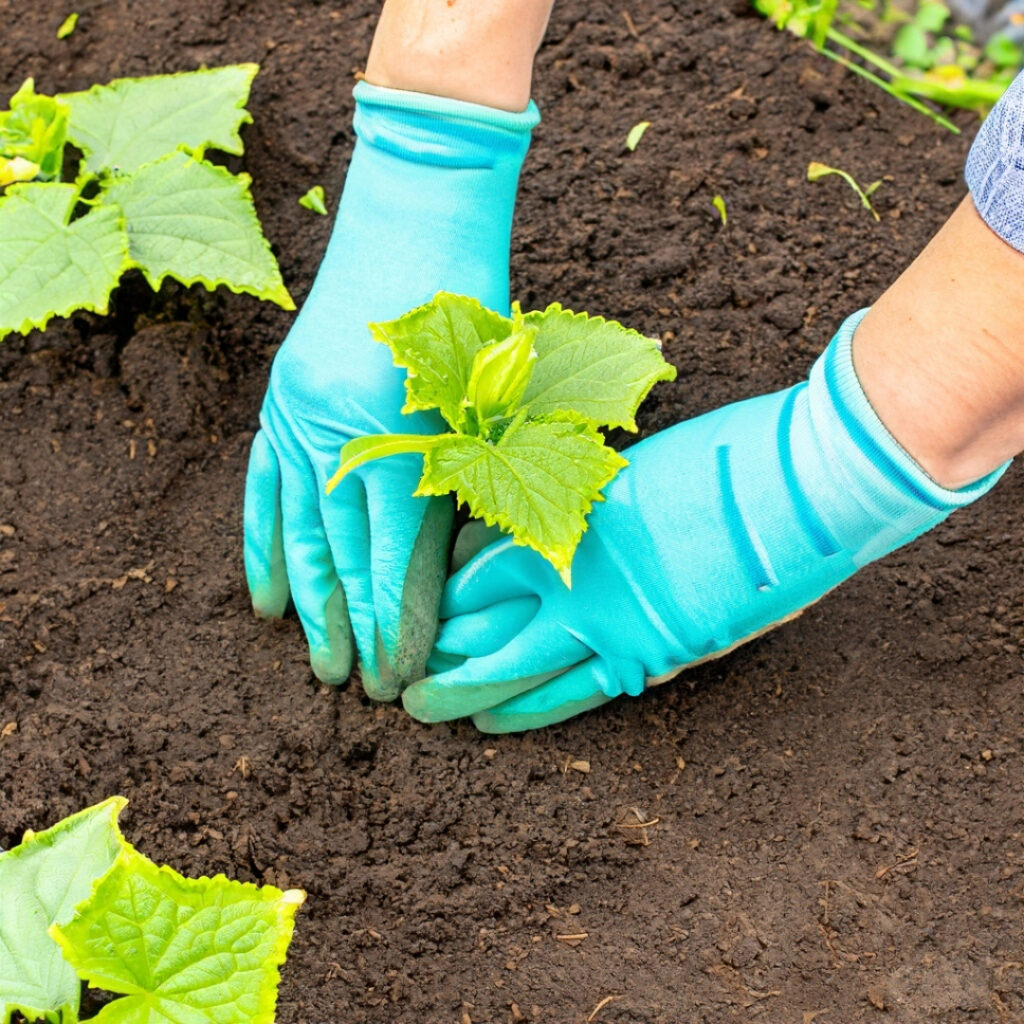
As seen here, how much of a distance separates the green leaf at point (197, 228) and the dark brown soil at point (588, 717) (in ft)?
0.57

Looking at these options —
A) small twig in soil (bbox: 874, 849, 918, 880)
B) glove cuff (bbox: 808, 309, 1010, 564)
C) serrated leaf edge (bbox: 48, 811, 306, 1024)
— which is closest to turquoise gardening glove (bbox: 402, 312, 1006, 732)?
glove cuff (bbox: 808, 309, 1010, 564)

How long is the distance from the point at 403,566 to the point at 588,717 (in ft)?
1.23

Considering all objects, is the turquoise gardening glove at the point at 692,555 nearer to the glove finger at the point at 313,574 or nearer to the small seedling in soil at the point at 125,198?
the glove finger at the point at 313,574

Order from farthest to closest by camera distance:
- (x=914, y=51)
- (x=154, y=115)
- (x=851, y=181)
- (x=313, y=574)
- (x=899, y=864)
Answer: (x=914, y=51) → (x=851, y=181) → (x=154, y=115) → (x=313, y=574) → (x=899, y=864)

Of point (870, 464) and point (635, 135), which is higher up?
point (635, 135)

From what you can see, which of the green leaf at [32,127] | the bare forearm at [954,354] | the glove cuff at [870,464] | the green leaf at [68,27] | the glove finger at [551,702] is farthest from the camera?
the green leaf at [68,27]

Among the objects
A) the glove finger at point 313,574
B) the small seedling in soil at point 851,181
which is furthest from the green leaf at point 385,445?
the small seedling in soil at point 851,181

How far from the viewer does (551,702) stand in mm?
1652

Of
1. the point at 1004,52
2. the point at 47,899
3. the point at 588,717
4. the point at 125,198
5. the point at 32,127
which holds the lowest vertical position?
the point at 588,717

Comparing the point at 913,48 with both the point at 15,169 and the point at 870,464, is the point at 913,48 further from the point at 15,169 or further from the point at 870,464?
the point at 15,169

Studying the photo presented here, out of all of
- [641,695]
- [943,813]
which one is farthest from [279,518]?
[943,813]

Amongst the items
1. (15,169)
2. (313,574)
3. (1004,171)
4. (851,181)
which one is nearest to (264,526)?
(313,574)

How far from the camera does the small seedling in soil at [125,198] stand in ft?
5.66

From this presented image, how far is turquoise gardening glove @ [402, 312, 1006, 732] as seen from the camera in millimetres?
1453
